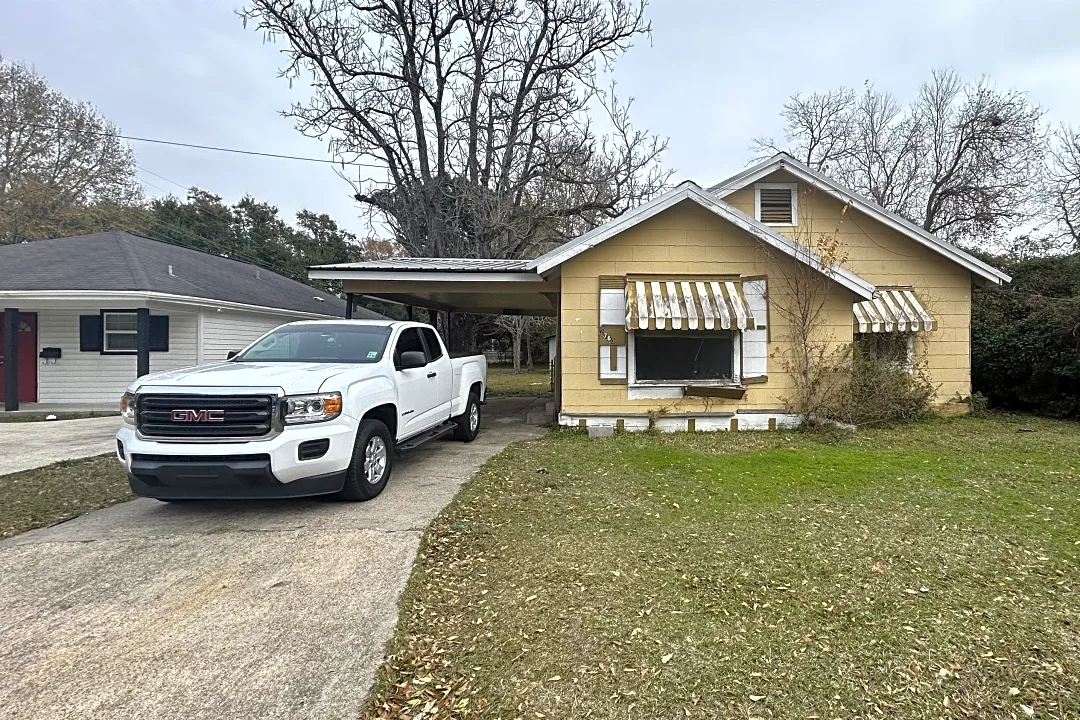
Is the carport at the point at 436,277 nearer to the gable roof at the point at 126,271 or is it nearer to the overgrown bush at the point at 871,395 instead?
the overgrown bush at the point at 871,395

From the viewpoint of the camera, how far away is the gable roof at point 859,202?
10.4 metres

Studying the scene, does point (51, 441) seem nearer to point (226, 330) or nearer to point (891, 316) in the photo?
point (226, 330)

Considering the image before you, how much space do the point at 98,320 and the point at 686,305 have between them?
46.5 feet

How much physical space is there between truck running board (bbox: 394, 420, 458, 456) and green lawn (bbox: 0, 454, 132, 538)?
280 centimetres

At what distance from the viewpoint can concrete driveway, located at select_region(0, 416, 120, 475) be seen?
7.40 m

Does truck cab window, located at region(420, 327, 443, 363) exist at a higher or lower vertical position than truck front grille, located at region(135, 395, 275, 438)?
higher

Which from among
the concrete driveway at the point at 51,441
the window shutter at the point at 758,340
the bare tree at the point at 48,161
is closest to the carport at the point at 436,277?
the window shutter at the point at 758,340

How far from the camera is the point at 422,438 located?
6688 mm

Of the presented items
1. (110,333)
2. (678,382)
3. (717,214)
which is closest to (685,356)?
(678,382)

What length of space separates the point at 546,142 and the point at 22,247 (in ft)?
53.0

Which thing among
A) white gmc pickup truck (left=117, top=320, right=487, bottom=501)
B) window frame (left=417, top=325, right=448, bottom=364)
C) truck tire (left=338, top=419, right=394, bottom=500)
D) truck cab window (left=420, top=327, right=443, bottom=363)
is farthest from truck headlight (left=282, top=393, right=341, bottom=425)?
truck cab window (left=420, top=327, right=443, bottom=363)

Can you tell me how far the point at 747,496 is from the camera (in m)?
5.36

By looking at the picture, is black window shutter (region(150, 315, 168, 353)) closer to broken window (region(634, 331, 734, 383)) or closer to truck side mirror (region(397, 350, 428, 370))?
truck side mirror (region(397, 350, 428, 370))

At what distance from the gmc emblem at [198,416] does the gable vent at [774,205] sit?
10.7 metres
